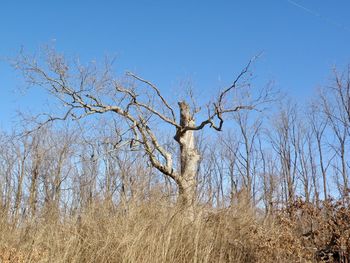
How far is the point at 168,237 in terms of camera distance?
514 cm

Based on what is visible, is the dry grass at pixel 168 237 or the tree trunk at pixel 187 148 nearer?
the dry grass at pixel 168 237

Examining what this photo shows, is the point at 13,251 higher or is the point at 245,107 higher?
the point at 245,107

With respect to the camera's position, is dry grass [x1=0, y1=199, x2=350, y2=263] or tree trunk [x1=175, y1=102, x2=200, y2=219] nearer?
dry grass [x1=0, y1=199, x2=350, y2=263]

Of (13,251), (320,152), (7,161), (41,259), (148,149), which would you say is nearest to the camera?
(13,251)

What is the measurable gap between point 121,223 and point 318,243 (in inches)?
136

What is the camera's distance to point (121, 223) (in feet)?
17.3

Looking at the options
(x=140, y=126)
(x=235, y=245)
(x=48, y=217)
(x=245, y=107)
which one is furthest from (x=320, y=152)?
(x=48, y=217)

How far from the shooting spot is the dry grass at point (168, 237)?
479 cm

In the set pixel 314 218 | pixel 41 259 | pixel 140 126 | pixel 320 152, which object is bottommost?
pixel 41 259

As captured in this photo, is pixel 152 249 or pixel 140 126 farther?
pixel 140 126

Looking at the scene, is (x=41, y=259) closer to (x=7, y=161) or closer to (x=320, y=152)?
(x=7, y=161)

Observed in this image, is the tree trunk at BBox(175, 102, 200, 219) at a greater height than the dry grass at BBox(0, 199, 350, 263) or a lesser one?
greater

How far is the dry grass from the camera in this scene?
4785 millimetres

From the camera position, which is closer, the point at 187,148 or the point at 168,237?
the point at 168,237
